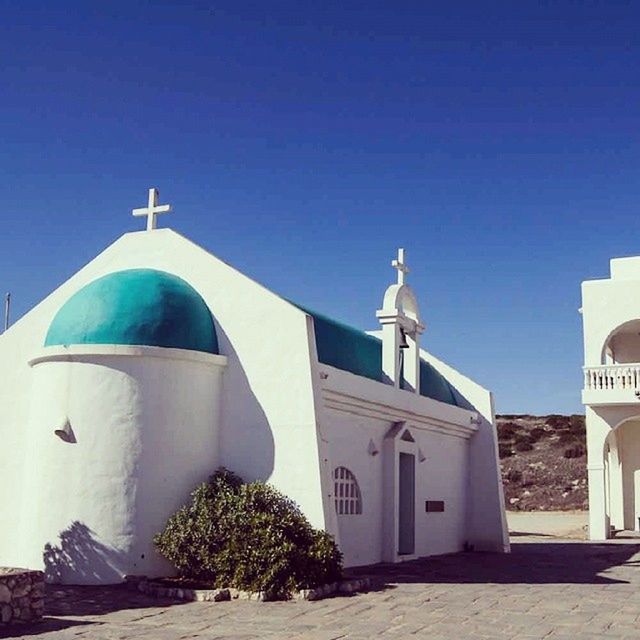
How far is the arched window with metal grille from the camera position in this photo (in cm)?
1548

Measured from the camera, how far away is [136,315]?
13859 mm

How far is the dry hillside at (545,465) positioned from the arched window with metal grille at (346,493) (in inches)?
1076

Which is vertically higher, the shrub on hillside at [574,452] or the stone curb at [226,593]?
the shrub on hillside at [574,452]

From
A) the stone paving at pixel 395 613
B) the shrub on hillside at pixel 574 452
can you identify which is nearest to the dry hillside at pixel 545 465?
the shrub on hillside at pixel 574 452

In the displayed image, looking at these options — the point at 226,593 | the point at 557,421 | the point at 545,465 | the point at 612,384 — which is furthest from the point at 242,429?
the point at 557,421

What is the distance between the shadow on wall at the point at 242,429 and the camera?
14.0m

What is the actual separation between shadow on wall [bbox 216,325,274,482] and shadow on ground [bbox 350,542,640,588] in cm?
264

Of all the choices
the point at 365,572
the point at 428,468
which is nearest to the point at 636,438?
the point at 428,468

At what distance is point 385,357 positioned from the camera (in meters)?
18.2

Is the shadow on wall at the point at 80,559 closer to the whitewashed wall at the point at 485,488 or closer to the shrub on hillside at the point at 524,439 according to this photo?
the whitewashed wall at the point at 485,488

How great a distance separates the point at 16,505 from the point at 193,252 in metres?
5.54

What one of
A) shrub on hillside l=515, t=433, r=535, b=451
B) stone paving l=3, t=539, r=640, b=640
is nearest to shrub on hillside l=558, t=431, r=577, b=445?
shrub on hillside l=515, t=433, r=535, b=451

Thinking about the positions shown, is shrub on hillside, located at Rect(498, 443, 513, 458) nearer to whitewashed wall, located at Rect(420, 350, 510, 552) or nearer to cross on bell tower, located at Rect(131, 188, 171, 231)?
whitewashed wall, located at Rect(420, 350, 510, 552)

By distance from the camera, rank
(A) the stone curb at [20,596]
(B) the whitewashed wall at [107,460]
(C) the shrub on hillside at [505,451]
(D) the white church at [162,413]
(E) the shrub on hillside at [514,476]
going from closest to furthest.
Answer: (A) the stone curb at [20,596], (B) the whitewashed wall at [107,460], (D) the white church at [162,413], (E) the shrub on hillside at [514,476], (C) the shrub on hillside at [505,451]
